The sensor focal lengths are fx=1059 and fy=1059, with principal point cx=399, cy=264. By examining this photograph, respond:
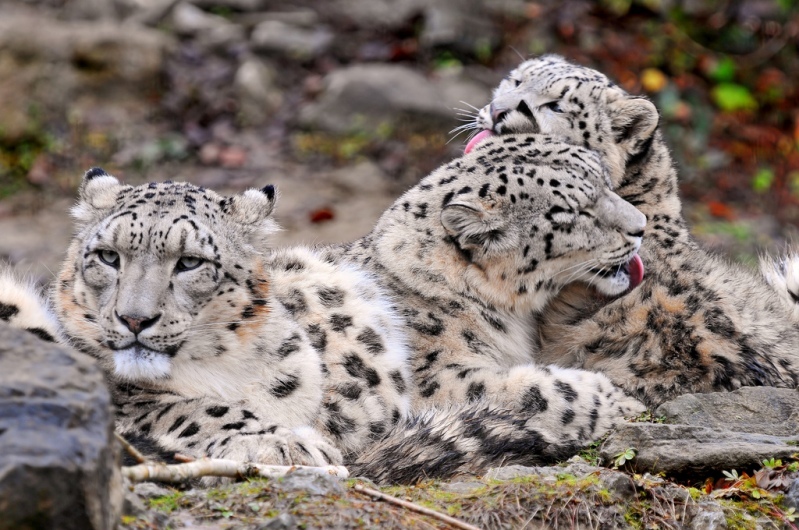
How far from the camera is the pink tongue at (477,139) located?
7368 millimetres

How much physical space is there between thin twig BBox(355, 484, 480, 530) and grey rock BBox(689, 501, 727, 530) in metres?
1.13

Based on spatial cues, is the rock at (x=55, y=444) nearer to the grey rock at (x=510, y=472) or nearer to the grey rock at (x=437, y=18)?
the grey rock at (x=510, y=472)

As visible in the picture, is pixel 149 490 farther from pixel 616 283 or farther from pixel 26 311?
pixel 616 283

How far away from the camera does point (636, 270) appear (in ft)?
21.7

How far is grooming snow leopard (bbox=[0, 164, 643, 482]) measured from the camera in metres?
5.03

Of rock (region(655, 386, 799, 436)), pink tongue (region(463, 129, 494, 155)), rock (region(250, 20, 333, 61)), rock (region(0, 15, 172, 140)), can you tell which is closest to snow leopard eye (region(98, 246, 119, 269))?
pink tongue (region(463, 129, 494, 155))

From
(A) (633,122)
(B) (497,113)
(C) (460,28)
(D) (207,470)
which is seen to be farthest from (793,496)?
(C) (460,28)

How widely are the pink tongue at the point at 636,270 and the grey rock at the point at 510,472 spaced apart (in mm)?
1908

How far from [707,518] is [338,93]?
35.0 ft

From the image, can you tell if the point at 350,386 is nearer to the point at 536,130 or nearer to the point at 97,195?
the point at 97,195

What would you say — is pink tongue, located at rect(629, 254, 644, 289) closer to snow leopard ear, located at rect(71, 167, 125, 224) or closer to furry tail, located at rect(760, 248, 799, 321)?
furry tail, located at rect(760, 248, 799, 321)

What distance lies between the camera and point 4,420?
10.6 feet

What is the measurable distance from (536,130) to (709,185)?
7.82 meters

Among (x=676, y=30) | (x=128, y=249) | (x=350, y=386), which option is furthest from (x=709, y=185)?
(x=128, y=249)
